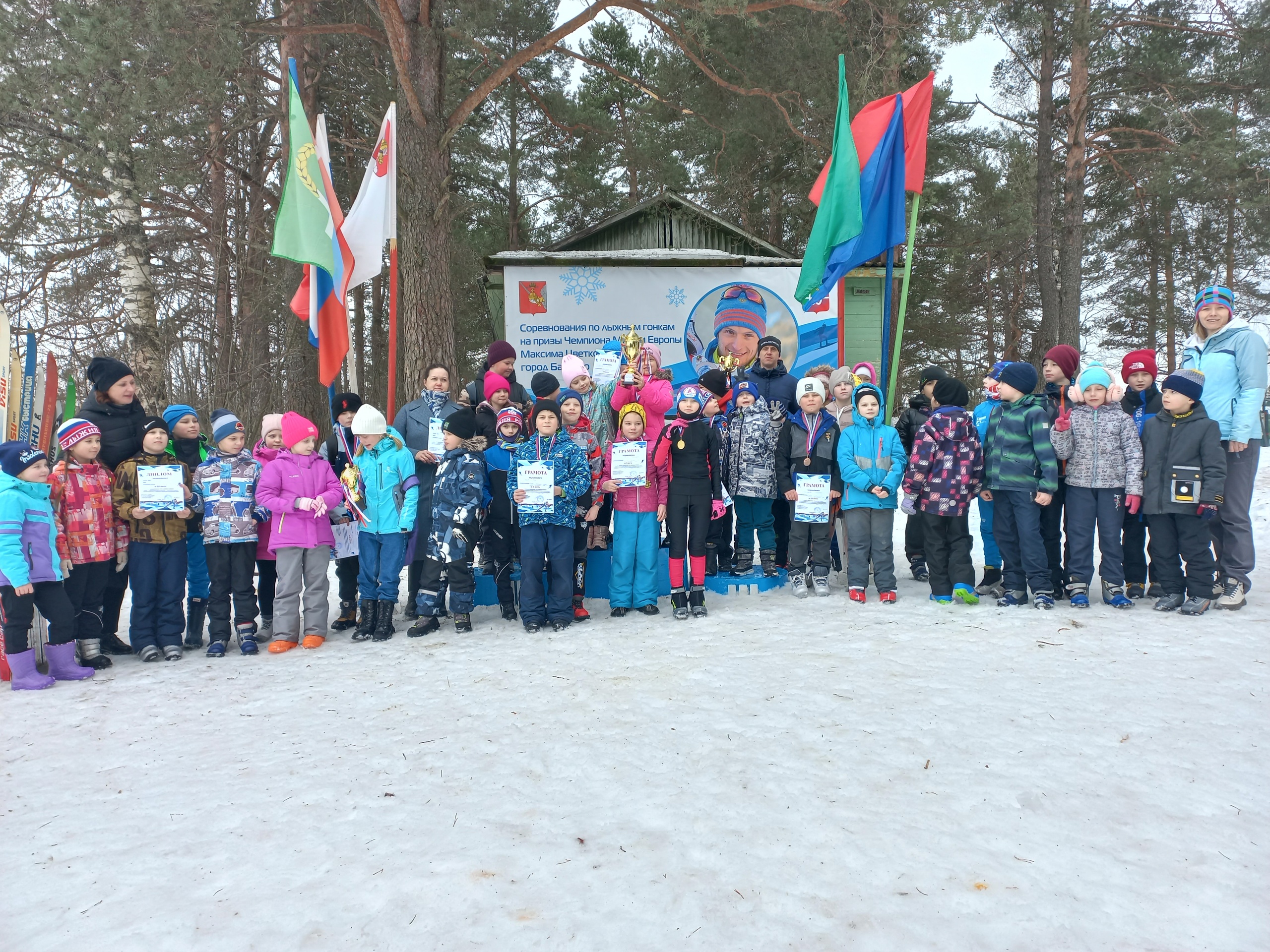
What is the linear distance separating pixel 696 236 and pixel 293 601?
478 inches

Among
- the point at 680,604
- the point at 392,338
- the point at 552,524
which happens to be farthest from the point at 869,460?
the point at 392,338

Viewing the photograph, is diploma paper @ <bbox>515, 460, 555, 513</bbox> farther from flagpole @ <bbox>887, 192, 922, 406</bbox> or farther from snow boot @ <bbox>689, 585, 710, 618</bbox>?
flagpole @ <bbox>887, 192, 922, 406</bbox>

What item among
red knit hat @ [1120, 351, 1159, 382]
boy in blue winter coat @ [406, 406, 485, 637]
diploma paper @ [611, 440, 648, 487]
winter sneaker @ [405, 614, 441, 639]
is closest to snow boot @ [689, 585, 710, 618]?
diploma paper @ [611, 440, 648, 487]

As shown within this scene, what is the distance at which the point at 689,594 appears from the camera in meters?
6.11

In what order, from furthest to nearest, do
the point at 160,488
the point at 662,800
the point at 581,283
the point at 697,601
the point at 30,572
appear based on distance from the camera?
the point at 581,283 < the point at 697,601 < the point at 160,488 < the point at 30,572 < the point at 662,800

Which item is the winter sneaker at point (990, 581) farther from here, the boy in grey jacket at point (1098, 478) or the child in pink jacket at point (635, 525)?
the child in pink jacket at point (635, 525)

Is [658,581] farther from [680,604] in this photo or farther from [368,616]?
[368,616]

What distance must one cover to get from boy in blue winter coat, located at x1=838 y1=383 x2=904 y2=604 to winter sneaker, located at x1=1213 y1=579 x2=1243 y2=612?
7.66 ft

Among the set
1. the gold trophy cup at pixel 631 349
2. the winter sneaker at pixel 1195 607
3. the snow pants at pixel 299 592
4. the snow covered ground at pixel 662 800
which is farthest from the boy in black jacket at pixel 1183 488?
the snow pants at pixel 299 592

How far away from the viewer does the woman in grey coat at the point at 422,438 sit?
20.0 feet

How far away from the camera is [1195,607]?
546 centimetres

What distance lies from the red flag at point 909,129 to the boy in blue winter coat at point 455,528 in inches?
173

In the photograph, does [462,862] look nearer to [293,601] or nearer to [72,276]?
[293,601]

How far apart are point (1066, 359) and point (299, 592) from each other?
6.32m
